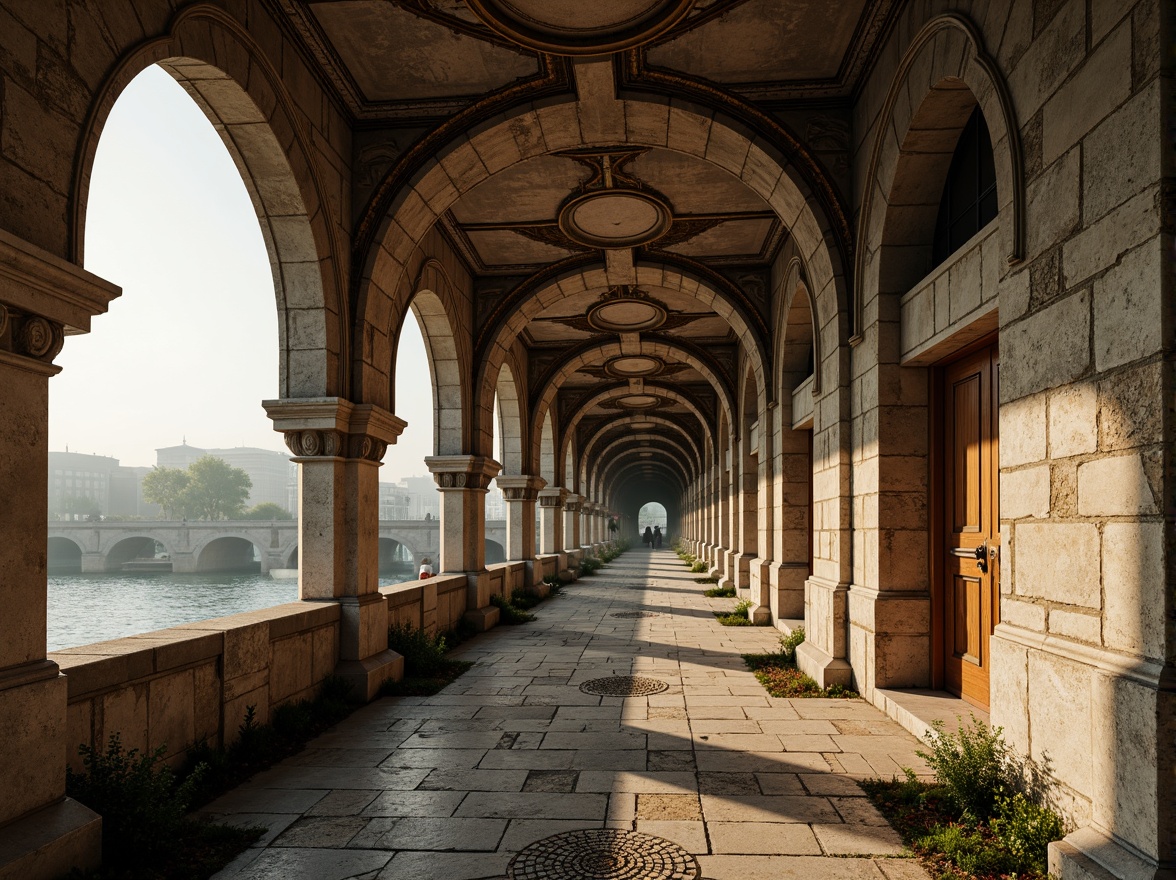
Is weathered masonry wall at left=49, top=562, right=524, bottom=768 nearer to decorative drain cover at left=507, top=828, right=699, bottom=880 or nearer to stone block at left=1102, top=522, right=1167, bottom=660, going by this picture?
decorative drain cover at left=507, top=828, right=699, bottom=880

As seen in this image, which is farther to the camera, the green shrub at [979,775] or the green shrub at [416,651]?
the green shrub at [416,651]

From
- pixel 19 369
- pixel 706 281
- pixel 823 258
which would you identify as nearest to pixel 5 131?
pixel 19 369

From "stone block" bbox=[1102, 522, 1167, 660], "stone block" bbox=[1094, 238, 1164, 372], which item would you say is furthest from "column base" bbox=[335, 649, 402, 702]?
"stone block" bbox=[1094, 238, 1164, 372]

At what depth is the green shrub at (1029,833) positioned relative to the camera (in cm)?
286

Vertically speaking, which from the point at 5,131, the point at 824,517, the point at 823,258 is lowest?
the point at 824,517

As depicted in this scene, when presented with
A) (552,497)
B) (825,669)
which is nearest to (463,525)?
(825,669)

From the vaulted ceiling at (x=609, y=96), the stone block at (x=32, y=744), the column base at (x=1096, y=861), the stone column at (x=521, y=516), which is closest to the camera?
the column base at (x=1096, y=861)

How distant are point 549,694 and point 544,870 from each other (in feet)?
10.3

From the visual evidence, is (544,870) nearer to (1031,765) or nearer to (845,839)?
(845,839)

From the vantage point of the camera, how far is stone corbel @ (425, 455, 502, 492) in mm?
10000

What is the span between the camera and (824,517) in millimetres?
6551

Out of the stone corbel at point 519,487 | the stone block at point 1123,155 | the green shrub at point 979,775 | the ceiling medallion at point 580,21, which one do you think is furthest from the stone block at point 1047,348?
the stone corbel at point 519,487

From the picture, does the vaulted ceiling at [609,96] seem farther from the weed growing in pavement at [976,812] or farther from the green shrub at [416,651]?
the weed growing in pavement at [976,812]

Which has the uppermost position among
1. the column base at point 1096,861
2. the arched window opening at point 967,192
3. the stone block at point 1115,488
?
the arched window opening at point 967,192
